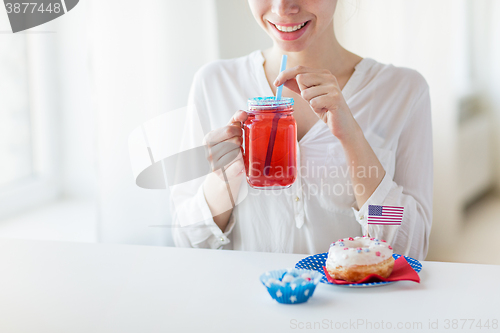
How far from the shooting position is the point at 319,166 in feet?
4.27

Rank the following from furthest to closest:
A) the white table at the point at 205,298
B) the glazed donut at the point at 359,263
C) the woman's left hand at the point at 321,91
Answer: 1. the woman's left hand at the point at 321,91
2. the glazed donut at the point at 359,263
3. the white table at the point at 205,298

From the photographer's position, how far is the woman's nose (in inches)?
45.0

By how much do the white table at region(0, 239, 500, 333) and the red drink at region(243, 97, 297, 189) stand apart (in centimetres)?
21

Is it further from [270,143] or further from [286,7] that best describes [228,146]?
[286,7]

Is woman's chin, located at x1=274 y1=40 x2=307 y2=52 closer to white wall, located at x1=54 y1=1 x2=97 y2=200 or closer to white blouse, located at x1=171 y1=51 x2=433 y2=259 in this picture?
white blouse, located at x1=171 y1=51 x2=433 y2=259

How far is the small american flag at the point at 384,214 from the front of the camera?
3.60 ft

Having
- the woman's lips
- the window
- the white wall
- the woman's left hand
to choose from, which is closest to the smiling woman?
the woman's lips

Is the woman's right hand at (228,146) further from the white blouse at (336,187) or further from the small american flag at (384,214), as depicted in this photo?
the small american flag at (384,214)

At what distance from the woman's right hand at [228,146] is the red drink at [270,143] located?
47 millimetres

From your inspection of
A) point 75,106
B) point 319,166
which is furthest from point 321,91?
point 75,106

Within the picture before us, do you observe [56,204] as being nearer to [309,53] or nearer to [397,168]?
[309,53]

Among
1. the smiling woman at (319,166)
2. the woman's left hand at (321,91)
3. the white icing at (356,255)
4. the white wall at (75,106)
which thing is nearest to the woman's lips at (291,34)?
the smiling woman at (319,166)

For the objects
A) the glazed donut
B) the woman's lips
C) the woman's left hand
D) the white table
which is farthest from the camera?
the woman's lips

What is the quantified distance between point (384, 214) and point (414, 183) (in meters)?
0.26
